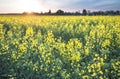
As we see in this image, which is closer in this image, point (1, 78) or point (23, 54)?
point (1, 78)

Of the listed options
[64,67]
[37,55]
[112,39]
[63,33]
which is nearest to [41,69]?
[64,67]

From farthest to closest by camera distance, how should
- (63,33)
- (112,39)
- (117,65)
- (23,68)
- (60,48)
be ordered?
(63,33) → (112,39) → (60,48) → (23,68) → (117,65)

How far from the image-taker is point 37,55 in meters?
8.74

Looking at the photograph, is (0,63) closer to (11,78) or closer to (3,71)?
(3,71)

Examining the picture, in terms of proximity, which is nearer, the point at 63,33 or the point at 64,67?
the point at 64,67

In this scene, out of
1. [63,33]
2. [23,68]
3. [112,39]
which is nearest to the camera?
[23,68]

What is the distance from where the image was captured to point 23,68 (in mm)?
7922

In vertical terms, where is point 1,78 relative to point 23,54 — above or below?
below

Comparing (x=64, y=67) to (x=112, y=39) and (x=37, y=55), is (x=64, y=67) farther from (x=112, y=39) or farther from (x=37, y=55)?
(x=112, y=39)

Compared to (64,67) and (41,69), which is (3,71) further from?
(64,67)

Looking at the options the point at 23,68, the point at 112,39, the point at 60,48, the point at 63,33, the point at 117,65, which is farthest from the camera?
the point at 63,33

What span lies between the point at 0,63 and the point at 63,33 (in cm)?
576

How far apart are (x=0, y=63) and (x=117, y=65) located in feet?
12.4

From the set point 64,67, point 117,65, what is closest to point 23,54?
point 64,67
